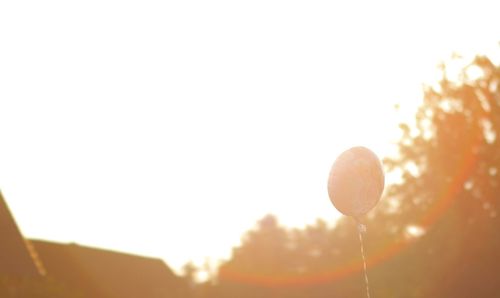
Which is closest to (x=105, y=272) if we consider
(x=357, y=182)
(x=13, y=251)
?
(x=13, y=251)

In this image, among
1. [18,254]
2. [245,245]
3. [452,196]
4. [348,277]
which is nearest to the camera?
[18,254]

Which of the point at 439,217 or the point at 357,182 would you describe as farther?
the point at 439,217

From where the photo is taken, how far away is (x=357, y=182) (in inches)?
418

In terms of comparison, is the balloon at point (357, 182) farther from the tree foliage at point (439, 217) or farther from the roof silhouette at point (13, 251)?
the tree foliage at point (439, 217)

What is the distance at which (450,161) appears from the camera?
3141 cm

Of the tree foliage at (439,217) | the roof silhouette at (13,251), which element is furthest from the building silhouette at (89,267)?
the tree foliage at (439,217)

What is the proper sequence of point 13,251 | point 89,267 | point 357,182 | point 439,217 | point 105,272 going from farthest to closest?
1. point 439,217
2. point 105,272
3. point 89,267
4. point 13,251
5. point 357,182

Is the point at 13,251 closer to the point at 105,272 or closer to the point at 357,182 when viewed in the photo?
the point at 105,272

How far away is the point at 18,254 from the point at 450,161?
21970mm

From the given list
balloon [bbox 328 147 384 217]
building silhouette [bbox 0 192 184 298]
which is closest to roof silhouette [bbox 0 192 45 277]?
building silhouette [bbox 0 192 184 298]

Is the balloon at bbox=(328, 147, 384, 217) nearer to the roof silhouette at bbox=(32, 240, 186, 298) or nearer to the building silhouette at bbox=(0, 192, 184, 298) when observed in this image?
the building silhouette at bbox=(0, 192, 184, 298)

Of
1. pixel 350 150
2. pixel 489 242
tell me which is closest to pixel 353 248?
pixel 489 242

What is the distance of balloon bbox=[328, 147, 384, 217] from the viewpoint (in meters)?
10.6

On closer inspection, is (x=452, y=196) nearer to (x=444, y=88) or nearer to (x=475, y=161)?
Answer: (x=475, y=161)
